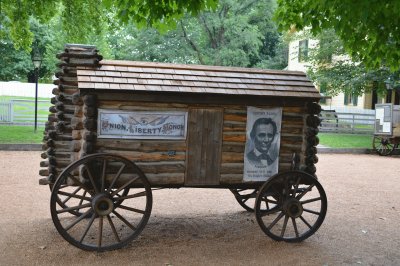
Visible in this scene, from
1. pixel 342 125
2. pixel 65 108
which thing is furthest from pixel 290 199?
pixel 342 125

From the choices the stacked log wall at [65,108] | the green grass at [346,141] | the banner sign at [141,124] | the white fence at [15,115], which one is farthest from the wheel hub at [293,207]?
the white fence at [15,115]

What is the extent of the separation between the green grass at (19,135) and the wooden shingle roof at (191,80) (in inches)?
463

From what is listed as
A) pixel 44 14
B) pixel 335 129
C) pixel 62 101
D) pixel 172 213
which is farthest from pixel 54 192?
pixel 335 129

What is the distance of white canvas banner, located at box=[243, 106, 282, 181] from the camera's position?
21.8 feet

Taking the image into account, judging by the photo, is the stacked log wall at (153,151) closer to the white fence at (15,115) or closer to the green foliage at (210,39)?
the white fence at (15,115)

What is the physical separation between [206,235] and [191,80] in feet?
7.41

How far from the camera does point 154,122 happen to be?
6.20 metres

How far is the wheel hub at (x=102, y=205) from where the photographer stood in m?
5.92

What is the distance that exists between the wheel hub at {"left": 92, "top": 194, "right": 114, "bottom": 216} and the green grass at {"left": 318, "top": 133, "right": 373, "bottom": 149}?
1594 centimetres

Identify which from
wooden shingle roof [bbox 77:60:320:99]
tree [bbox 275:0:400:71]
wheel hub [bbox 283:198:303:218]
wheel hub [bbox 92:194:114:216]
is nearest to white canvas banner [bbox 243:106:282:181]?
wooden shingle roof [bbox 77:60:320:99]

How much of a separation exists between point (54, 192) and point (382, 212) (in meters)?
6.40

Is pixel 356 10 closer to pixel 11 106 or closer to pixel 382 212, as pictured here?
pixel 382 212

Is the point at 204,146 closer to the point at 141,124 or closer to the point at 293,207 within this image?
the point at 141,124

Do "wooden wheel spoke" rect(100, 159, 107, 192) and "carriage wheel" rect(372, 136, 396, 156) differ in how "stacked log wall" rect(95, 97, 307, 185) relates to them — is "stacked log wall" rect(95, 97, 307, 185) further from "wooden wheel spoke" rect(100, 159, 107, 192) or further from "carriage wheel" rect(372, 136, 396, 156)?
"carriage wheel" rect(372, 136, 396, 156)
